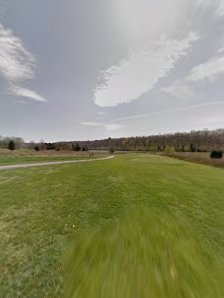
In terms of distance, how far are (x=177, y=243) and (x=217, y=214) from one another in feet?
12.5

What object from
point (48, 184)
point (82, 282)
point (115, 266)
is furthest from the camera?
point (48, 184)

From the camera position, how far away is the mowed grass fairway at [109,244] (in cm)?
395

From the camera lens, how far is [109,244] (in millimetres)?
5430

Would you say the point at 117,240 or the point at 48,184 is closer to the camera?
the point at 117,240

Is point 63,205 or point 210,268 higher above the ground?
point 63,205

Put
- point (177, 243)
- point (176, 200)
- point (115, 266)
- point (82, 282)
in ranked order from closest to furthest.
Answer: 1. point (82, 282)
2. point (115, 266)
3. point (177, 243)
4. point (176, 200)

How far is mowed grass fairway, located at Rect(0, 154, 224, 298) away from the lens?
395 centimetres

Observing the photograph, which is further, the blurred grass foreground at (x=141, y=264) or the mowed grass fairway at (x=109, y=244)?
the mowed grass fairway at (x=109, y=244)

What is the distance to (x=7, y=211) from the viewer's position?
7.49 m

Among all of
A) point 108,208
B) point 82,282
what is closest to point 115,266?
point 82,282

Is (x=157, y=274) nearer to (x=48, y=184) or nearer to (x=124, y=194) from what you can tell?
(x=124, y=194)

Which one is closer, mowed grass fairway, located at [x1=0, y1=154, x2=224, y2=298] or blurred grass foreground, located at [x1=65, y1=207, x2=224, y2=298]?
blurred grass foreground, located at [x1=65, y1=207, x2=224, y2=298]

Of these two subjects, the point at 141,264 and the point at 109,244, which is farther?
the point at 109,244

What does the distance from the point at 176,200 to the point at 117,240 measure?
4903 mm
